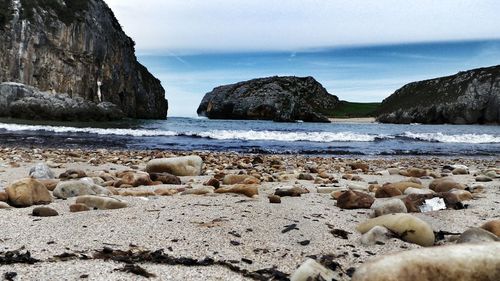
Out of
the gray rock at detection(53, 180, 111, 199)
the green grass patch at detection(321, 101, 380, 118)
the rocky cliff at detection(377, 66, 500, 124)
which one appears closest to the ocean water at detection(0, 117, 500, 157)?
the gray rock at detection(53, 180, 111, 199)

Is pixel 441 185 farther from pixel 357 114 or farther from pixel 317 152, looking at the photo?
pixel 357 114

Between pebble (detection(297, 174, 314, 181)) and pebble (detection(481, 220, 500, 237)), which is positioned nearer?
pebble (detection(481, 220, 500, 237))

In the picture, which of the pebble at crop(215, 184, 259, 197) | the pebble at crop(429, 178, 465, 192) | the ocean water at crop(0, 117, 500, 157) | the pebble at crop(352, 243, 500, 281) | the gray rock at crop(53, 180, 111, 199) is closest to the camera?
the pebble at crop(352, 243, 500, 281)

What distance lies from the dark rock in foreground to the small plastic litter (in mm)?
38757

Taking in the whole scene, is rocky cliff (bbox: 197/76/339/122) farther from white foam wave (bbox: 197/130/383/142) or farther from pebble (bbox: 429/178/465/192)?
pebble (bbox: 429/178/465/192)

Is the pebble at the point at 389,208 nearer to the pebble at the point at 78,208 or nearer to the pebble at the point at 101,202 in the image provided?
the pebble at the point at 101,202

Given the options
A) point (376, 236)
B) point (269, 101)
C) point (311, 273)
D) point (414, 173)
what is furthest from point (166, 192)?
point (269, 101)

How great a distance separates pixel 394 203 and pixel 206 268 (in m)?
1.58

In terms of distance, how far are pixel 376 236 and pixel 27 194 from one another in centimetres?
249

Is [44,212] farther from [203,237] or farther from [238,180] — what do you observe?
[238,180]

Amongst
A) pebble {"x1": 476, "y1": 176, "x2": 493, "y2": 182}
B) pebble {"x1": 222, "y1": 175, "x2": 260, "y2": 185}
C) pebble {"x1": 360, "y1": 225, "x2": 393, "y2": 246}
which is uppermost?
pebble {"x1": 360, "y1": 225, "x2": 393, "y2": 246}

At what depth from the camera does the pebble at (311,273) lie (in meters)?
1.80

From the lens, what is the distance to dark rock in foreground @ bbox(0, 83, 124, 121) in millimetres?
37375

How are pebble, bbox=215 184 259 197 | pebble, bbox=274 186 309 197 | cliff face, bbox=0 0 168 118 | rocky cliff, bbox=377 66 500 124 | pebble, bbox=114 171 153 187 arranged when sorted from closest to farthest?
pebble, bbox=215 184 259 197 < pebble, bbox=274 186 309 197 < pebble, bbox=114 171 153 187 < cliff face, bbox=0 0 168 118 < rocky cliff, bbox=377 66 500 124
